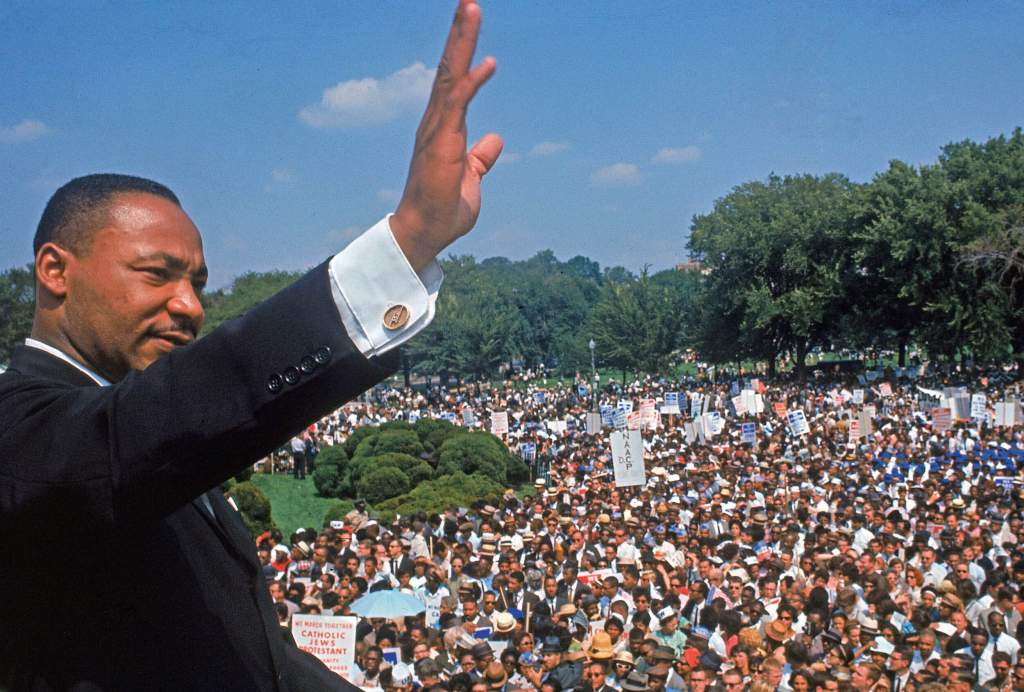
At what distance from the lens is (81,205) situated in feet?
4.55

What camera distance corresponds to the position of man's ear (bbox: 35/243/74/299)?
53.1 inches

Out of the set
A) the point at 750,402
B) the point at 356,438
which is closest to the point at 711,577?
the point at 356,438

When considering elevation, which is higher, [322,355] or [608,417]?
[322,355]

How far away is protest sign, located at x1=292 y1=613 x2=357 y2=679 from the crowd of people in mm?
710

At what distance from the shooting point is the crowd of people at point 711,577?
297 inches

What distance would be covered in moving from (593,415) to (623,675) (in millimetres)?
18587

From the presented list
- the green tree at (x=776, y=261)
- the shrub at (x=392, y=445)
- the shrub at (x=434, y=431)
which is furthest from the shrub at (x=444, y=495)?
the green tree at (x=776, y=261)

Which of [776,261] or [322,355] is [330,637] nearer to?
[322,355]

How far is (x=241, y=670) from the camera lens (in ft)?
4.65

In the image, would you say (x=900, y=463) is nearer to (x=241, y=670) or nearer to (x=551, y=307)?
(x=241, y=670)

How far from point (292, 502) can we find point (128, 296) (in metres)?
22.5

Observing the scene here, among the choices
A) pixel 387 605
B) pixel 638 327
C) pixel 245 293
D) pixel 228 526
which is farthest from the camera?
pixel 245 293

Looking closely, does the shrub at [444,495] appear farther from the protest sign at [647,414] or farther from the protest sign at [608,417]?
the protest sign at [608,417]

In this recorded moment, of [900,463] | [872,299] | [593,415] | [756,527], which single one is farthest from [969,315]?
[756,527]
